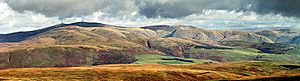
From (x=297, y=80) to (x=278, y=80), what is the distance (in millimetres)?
8558

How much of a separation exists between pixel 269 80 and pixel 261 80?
4067mm

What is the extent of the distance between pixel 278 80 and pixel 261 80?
8002mm

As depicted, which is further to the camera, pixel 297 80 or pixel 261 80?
pixel 261 80

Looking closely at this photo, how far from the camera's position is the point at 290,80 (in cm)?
17162

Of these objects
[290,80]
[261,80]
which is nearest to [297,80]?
[290,80]

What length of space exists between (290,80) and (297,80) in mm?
2810

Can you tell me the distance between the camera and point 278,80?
17662 centimetres

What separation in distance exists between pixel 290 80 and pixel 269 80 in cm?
998

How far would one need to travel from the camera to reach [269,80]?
17888 centimetres

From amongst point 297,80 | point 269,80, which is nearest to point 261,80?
point 269,80

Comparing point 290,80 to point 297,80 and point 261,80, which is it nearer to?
point 297,80

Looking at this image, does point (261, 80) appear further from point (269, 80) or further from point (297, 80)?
point (297, 80)
